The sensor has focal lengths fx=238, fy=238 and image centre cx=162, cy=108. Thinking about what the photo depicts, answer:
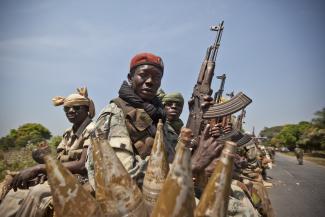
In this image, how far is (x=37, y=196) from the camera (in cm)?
266

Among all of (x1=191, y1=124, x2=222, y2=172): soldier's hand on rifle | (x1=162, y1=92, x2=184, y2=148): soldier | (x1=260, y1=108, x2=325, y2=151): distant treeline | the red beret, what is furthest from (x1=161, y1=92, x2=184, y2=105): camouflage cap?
(x1=260, y1=108, x2=325, y2=151): distant treeline

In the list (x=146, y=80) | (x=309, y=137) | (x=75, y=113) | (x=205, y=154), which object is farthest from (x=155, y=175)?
(x=309, y=137)

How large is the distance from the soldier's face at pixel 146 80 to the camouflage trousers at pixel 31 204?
1.56 metres

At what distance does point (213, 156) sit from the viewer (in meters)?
1.99

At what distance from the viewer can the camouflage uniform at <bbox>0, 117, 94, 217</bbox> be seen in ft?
8.52

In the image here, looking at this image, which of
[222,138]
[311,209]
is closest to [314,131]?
[311,209]

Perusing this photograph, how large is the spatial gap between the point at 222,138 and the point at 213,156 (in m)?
0.95

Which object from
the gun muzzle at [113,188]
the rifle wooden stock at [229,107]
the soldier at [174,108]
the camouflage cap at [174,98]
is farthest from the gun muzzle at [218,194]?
the camouflage cap at [174,98]

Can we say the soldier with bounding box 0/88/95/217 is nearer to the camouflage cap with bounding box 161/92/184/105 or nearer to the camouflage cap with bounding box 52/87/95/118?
the camouflage cap with bounding box 52/87/95/118

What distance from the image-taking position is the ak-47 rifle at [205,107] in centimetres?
299

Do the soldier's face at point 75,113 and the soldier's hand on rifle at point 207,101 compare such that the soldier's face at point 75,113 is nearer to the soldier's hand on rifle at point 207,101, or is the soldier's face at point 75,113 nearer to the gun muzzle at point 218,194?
the soldier's hand on rifle at point 207,101

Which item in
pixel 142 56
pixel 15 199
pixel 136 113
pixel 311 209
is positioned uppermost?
pixel 142 56

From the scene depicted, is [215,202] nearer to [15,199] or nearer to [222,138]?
[222,138]

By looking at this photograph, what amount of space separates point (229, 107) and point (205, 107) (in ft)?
A: 1.29
